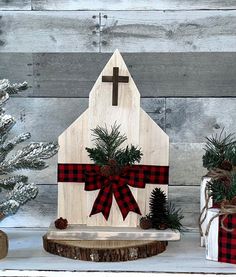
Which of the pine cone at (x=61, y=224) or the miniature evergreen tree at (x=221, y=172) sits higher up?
the miniature evergreen tree at (x=221, y=172)

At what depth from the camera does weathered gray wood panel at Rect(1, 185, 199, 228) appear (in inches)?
58.1

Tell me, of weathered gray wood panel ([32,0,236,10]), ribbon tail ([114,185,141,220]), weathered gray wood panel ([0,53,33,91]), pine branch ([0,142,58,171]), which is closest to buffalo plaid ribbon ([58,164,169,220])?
ribbon tail ([114,185,141,220])

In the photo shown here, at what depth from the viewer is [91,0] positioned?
Result: 145 cm

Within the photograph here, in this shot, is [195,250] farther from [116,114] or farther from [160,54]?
[160,54]

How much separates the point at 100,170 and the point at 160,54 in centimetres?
40

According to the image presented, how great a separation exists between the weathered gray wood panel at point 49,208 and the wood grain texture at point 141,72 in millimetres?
263

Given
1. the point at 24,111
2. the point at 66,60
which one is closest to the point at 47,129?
the point at 24,111

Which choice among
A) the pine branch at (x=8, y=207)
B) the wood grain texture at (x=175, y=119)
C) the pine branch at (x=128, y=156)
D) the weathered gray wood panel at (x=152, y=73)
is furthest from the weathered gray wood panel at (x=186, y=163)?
the pine branch at (x=8, y=207)

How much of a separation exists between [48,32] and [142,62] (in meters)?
0.27

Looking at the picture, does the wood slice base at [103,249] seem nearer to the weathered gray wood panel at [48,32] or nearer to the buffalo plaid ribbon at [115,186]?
the buffalo plaid ribbon at [115,186]

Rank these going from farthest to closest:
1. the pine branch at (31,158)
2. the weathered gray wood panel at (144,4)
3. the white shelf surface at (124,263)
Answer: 1. the weathered gray wood panel at (144,4)
2. the pine branch at (31,158)
3. the white shelf surface at (124,263)

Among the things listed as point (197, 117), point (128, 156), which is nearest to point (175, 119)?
point (197, 117)

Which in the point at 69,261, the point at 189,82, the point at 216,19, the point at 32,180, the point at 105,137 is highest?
the point at 216,19

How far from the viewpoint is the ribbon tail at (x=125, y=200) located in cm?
126
